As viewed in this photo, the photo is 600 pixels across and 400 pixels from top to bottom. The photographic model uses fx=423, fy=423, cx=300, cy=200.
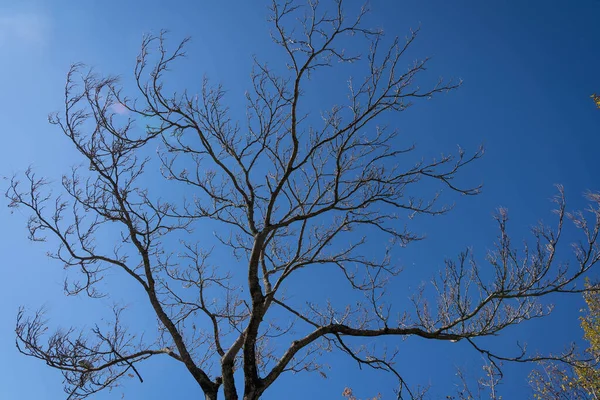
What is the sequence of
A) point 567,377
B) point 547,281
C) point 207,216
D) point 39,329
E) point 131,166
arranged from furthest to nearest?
point 567,377 < point 207,216 < point 131,166 < point 39,329 < point 547,281

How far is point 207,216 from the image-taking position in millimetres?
7199

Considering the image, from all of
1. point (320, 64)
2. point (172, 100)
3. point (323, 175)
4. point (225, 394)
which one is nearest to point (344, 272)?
point (323, 175)

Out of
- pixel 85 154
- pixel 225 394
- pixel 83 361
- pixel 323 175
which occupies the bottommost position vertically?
pixel 225 394

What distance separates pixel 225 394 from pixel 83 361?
204cm

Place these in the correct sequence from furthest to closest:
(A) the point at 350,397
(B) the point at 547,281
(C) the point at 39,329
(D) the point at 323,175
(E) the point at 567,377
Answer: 1. (A) the point at 350,397
2. (E) the point at 567,377
3. (D) the point at 323,175
4. (C) the point at 39,329
5. (B) the point at 547,281

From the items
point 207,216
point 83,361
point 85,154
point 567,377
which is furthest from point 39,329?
point 567,377

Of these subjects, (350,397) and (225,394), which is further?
(350,397)

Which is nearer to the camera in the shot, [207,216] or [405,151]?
[405,151]

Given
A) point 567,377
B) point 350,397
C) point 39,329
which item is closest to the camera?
point 39,329

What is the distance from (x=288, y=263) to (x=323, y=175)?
1705mm

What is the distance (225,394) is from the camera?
18.1 feet

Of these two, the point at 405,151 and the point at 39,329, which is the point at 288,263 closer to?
the point at 405,151

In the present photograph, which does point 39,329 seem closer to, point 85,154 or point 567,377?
point 85,154

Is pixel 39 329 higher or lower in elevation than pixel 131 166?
lower
